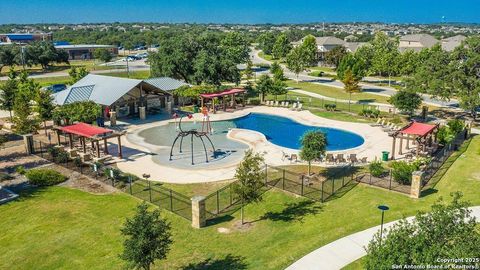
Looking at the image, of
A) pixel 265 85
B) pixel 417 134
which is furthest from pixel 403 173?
pixel 265 85

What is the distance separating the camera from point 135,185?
2733cm

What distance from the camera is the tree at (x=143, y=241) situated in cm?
1496

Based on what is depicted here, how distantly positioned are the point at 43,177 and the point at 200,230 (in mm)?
13787

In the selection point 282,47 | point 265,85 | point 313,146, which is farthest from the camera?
point 282,47

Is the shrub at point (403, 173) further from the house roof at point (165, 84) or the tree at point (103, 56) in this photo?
the tree at point (103, 56)

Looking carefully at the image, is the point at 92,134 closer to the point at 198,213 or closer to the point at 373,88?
the point at 198,213

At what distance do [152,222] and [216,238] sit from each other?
5764 mm

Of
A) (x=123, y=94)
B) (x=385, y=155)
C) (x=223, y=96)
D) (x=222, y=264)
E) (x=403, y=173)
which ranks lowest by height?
(x=222, y=264)

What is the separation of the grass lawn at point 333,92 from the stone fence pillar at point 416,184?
35.7 meters

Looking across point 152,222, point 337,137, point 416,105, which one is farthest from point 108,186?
point 416,105

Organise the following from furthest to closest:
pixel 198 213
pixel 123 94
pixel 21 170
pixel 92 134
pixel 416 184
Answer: pixel 123 94
pixel 92 134
pixel 21 170
pixel 416 184
pixel 198 213

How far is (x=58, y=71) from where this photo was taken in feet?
330

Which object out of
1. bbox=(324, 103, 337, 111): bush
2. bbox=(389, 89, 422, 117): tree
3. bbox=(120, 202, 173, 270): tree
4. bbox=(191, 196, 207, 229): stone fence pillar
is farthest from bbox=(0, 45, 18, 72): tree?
bbox=(120, 202, 173, 270): tree

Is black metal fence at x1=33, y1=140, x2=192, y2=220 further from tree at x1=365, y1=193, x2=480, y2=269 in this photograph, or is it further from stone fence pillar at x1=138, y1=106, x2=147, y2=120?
stone fence pillar at x1=138, y1=106, x2=147, y2=120
